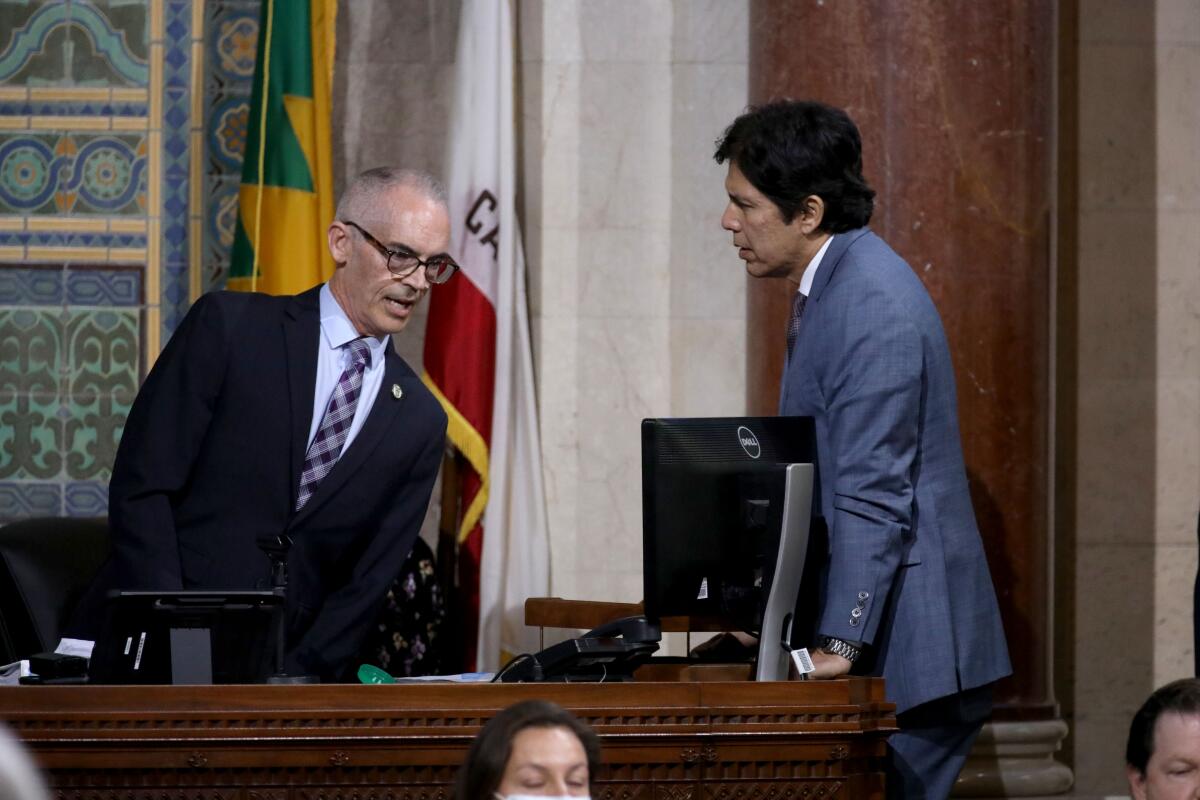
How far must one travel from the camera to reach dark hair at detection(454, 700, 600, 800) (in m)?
2.28

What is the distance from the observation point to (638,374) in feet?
19.2

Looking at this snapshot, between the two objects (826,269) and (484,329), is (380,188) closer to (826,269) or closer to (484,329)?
(826,269)

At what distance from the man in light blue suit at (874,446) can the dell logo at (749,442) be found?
0.53 ft

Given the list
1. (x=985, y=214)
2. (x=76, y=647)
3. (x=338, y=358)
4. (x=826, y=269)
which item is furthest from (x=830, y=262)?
(x=985, y=214)

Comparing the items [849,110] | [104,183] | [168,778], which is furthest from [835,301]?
[104,183]

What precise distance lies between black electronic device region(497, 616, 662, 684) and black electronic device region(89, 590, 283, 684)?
41 cm

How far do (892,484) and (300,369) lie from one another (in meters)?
1.19

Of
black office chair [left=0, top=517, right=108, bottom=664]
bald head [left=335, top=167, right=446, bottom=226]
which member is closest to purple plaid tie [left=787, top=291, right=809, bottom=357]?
bald head [left=335, top=167, right=446, bottom=226]

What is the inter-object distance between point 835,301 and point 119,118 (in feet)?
11.0

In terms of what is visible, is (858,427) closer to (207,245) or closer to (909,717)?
(909,717)

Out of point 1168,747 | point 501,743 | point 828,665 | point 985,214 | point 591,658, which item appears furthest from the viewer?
point 985,214

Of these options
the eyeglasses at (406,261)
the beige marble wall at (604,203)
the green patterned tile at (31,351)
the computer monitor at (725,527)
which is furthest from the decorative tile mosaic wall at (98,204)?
the computer monitor at (725,527)

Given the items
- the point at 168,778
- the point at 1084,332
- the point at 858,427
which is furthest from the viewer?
the point at 1084,332

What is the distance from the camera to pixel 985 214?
16.3ft
